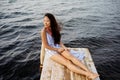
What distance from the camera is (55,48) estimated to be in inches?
224

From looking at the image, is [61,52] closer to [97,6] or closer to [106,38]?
[106,38]

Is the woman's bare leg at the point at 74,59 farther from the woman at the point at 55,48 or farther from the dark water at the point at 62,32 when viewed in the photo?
the dark water at the point at 62,32

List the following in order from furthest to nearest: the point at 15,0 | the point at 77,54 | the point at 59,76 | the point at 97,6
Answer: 1. the point at 15,0
2. the point at 97,6
3. the point at 77,54
4. the point at 59,76

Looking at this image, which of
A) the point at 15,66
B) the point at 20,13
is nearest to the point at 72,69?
the point at 15,66

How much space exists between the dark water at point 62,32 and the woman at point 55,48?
1520 mm

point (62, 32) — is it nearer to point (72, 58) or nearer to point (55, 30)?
point (55, 30)

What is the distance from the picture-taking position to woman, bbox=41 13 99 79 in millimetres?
5178

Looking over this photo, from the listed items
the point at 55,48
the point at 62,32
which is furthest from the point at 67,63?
the point at 62,32

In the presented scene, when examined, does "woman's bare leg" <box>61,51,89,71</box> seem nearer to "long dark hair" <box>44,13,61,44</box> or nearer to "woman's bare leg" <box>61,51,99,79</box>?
"woman's bare leg" <box>61,51,99,79</box>

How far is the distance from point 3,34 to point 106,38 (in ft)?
18.7

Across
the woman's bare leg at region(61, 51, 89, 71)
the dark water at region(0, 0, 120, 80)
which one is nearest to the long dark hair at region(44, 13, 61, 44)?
the woman's bare leg at region(61, 51, 89, 71)

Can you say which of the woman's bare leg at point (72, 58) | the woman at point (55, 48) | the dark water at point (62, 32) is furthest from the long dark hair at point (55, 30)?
the dark water at point (62, 32)

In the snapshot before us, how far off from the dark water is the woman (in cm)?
152

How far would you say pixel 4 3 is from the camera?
16.6 meters
